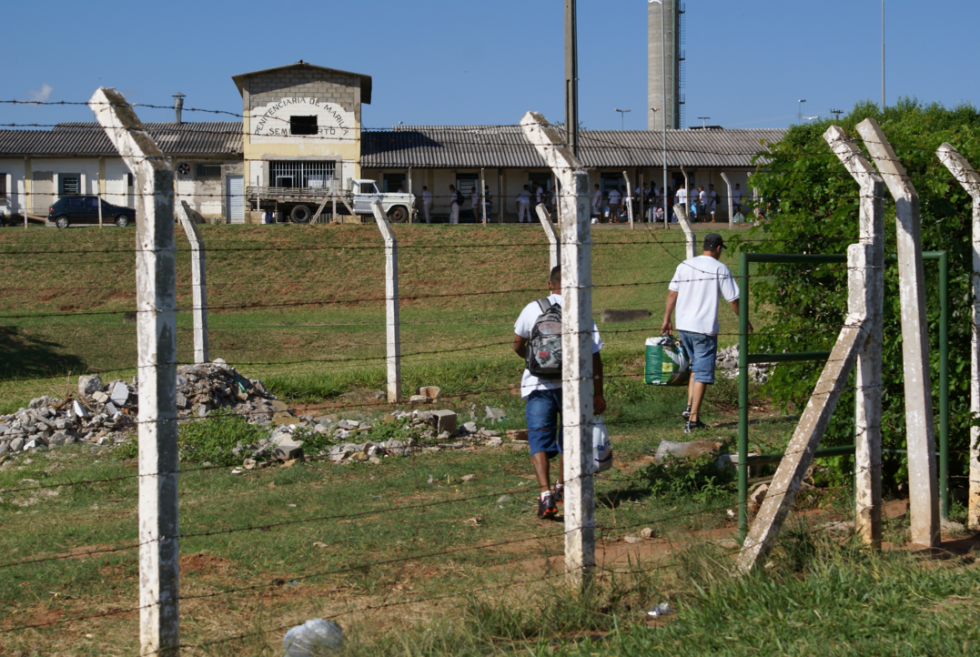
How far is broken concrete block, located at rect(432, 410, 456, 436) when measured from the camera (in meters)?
8.05

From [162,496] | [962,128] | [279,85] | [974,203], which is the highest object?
[279,85]

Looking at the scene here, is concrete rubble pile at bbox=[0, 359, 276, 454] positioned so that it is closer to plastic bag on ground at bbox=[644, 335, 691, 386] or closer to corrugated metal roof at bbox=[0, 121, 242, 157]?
plastic bag on ground at bbox=[644, 335, 691, 386]

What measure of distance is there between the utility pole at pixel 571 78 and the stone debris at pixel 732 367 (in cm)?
334

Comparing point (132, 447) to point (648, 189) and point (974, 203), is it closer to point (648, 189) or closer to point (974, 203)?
point (974, 203)

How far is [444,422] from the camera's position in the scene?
8055 millimetres

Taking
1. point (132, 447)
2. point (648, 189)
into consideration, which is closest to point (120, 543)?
point (132, 447)

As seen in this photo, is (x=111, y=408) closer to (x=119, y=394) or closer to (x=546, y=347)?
(x=119, y=394)

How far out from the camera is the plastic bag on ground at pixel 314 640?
3.28 meters

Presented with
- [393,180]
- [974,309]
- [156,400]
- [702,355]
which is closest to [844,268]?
[974,309]

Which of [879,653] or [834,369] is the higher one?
[834,369]

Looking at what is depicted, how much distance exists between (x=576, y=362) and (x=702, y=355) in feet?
13.5

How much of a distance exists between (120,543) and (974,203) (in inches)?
202

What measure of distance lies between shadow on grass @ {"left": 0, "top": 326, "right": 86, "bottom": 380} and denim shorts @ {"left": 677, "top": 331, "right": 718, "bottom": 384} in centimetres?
966

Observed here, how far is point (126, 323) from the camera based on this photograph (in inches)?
741
